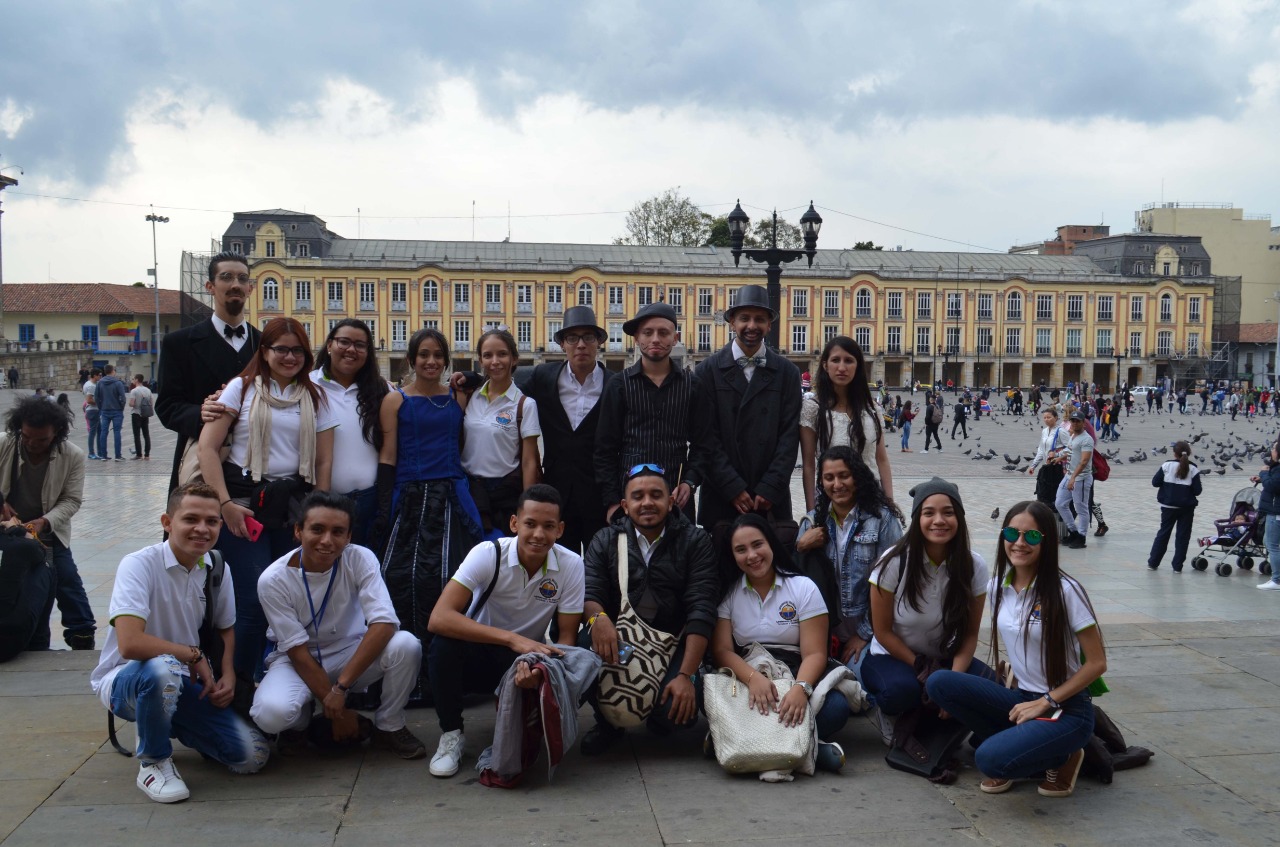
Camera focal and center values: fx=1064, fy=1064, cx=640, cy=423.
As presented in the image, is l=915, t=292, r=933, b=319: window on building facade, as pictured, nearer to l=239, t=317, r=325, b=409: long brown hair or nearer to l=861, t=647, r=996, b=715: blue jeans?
l=861, t=647, r=996, b=715: blue jeans

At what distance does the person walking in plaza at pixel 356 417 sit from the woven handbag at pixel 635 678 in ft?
4.59

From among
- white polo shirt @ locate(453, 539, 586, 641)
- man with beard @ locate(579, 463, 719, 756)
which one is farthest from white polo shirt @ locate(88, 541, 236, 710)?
man with beard @ locate(579, 463, 719, 756)

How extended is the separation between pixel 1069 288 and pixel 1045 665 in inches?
3144

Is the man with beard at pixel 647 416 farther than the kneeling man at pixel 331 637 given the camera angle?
Yes

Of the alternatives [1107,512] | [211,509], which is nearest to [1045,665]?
[211,509]

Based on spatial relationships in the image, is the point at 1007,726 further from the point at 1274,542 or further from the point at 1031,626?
the point at 1274,542

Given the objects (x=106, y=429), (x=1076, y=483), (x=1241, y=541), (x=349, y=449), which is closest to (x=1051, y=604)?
(x=349, y=449)

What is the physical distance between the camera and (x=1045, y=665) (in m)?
3.96

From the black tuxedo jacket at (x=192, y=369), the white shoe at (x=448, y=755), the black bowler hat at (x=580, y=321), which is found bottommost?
the white shoe at (x=448, y=755)

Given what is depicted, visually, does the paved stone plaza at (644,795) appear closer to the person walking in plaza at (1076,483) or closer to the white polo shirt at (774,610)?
the white polo shirt at (774,610)

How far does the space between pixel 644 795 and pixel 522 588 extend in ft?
3.14

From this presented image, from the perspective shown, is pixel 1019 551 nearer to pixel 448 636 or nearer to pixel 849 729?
pixel 849 729

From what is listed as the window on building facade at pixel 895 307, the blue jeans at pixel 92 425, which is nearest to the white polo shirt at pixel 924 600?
the blue jeans at pixel 92 425

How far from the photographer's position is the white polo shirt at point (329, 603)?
164 inches
